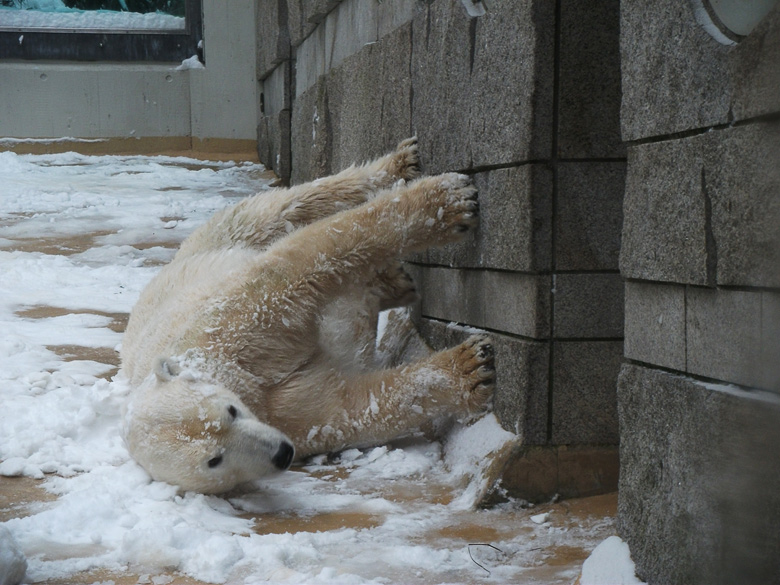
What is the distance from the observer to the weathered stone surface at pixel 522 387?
10.2 ft

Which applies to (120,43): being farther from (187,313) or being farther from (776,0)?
(776,0)

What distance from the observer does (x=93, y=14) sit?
14742mm

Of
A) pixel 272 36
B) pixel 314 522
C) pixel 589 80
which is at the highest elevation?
pixel 272 36

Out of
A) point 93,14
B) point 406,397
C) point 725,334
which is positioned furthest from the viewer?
point 93,14

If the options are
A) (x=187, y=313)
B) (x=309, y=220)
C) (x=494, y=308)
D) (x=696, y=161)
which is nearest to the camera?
(x=696, y=161)

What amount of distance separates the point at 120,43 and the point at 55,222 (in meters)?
5.74

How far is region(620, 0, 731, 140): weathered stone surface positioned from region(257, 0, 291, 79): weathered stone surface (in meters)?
8.89

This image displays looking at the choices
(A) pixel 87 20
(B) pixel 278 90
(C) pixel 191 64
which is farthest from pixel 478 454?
(A) pixel 87 20

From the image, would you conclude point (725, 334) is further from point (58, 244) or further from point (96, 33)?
point (96, 33)

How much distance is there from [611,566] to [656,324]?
0.62 m

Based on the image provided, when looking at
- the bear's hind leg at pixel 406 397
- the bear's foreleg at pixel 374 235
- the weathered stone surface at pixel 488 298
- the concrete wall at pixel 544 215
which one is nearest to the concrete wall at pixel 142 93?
the weathered stone surface at pixel 488 298

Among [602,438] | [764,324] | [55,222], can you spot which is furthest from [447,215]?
[55,222]

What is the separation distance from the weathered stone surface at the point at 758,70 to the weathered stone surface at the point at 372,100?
2668 millimetres

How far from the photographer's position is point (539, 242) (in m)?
3.04
